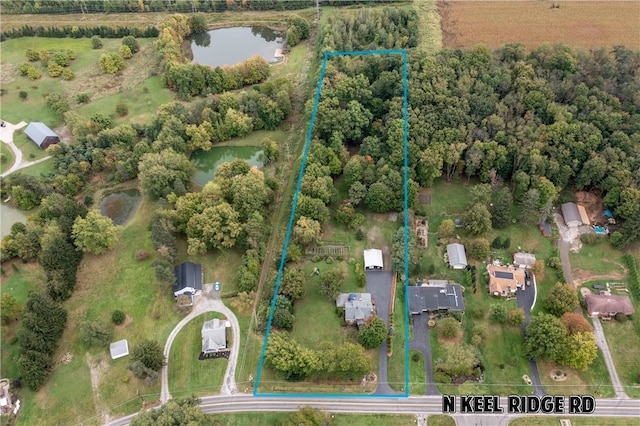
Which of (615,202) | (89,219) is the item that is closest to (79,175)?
(89,219)

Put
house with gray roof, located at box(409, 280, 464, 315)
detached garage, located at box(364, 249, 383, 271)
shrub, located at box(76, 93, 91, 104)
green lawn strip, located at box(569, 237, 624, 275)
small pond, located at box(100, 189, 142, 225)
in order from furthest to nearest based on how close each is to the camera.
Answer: shrub, located at box(76, 93, 91, 104), small pond, located at box(100, 189, 142, 225), detached garage, located at box(364, 249, 383, 271), green lawn strip, located at box(569, 237, 624, 275), house with gray roof, located at box(409, 280, 464, 315)

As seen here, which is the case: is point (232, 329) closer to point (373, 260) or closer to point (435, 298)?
point (373, 260)

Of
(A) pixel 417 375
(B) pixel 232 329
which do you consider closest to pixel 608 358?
(A) pixel 417 375

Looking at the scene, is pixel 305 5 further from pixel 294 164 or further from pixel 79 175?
pixel 79 175

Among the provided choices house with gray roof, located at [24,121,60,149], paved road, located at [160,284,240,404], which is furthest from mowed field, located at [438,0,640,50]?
house with gray roof, located at [24,121,60,149]

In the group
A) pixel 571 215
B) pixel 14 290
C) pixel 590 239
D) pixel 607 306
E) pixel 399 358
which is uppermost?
pixel 571 215

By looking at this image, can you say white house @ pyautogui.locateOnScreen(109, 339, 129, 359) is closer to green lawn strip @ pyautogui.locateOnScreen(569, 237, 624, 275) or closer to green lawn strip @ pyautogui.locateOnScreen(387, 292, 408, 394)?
green lawn strip @ pyautogui.locateOnScreen(387, 292, 408, 394)
